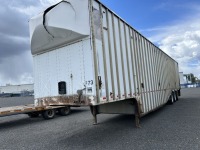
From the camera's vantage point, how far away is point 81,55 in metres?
5.55

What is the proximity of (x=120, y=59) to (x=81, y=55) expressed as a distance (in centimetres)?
157

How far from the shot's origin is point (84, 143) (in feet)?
19.7

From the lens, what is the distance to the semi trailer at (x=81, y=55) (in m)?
5.40

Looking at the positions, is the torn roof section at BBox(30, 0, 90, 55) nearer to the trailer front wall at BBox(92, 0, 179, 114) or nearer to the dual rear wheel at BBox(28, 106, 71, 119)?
the trailer front wall at BBox(92, 0, 179, 114)

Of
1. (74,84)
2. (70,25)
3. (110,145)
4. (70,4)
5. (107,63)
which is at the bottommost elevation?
(110,145)

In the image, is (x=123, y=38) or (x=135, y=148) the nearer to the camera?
(x=135, y=148)

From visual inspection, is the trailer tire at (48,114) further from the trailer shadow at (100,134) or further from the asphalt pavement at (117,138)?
the trailer shadow at (100,134)

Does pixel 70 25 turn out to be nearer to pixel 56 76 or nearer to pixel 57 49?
pixel 57 49

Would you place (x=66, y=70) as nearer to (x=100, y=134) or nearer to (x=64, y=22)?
(x=64, y=22)

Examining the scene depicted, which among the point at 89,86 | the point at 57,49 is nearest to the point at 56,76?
the point at 57,49

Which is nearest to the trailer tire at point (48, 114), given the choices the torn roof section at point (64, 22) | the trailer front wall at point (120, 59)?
the trailer front wall at point (120, 59)

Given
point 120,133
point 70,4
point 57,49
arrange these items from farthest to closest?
1. point 120,133
2. point 57,49
3. point 70,4

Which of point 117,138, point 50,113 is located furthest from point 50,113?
point 117,138

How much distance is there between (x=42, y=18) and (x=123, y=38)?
2.64 metres
